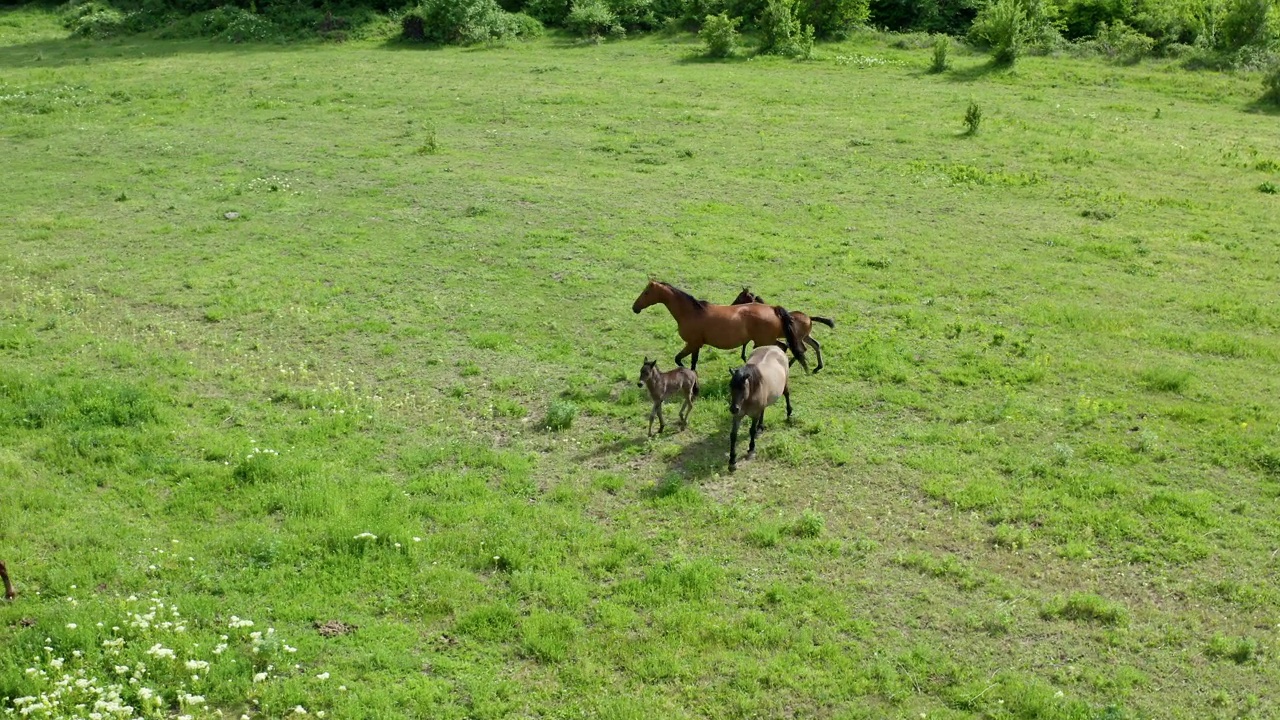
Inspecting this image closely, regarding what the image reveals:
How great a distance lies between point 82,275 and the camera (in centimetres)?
1691

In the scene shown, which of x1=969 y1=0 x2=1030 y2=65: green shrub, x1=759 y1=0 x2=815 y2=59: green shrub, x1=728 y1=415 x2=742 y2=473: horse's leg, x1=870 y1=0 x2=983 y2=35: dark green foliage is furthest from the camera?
x1=870 y1=0 x2=983 y2=35: dark green foliage

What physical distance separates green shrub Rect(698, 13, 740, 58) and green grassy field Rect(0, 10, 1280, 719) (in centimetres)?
1149

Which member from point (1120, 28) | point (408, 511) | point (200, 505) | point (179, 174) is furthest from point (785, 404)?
point (1120, 28)

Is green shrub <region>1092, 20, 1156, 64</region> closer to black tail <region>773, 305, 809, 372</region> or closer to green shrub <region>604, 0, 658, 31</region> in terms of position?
green shrub <region>604, 0, 658, 31</region>

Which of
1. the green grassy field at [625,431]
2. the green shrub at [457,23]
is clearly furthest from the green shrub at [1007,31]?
the green shrub at [457,23]

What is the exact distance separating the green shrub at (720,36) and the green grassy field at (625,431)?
1149 cm

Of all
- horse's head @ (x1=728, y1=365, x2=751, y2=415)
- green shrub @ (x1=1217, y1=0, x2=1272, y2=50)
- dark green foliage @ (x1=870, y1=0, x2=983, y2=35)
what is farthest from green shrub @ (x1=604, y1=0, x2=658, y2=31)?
horse's head @ (x1=728, y1=365, x2=751, y2=415)

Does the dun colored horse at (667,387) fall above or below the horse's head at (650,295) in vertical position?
below

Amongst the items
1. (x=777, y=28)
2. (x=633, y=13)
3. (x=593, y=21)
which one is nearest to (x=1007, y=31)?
(x=777, y=28)

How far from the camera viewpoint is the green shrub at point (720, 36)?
35938 mm

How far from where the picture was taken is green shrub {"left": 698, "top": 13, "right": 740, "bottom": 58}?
35.9 metres

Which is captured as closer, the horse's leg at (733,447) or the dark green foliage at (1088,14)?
the horse's leg at (733,447)

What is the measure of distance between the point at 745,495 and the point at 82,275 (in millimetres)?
12446

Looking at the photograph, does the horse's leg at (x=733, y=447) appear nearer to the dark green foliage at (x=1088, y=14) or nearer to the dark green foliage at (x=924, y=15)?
the dark green foliage at (x=1088, y=14)
